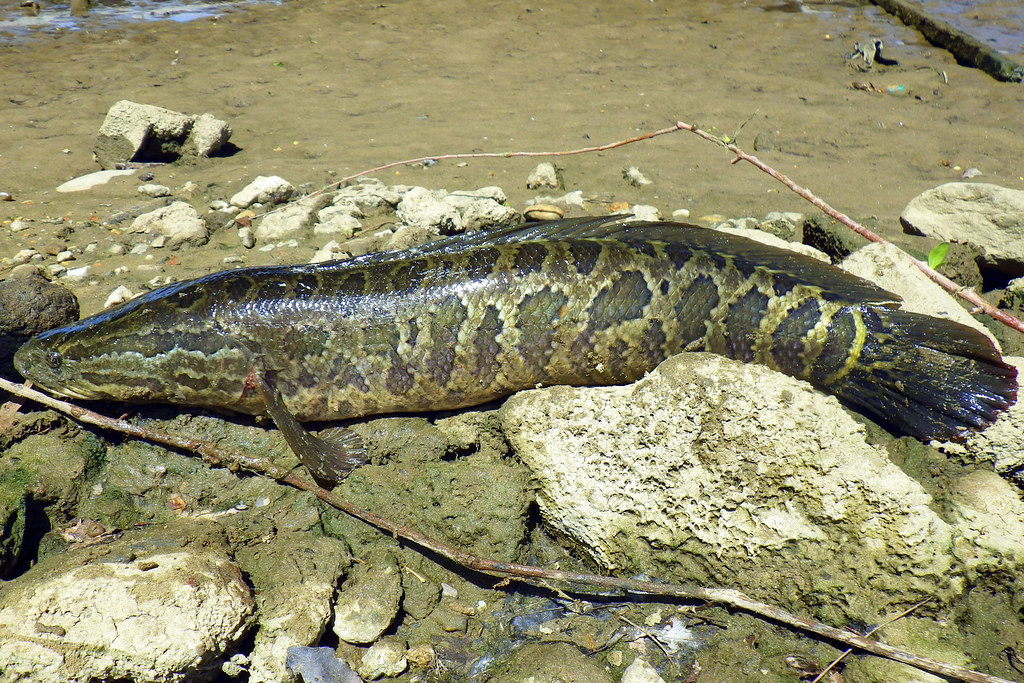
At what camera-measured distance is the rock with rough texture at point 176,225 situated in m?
5.36

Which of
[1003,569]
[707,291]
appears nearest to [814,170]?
[707,291]

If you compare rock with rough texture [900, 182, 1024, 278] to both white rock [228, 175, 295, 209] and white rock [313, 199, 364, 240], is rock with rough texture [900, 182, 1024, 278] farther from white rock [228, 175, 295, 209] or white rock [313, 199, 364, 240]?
white rock [228, 175, 295, 209]

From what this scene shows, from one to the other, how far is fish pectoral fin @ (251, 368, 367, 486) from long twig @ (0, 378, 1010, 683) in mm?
107

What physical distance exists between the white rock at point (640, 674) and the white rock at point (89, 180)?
5.83m

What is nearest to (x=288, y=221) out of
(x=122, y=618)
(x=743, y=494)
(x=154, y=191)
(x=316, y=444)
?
(x=154, y=191)

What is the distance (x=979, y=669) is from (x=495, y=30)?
1087 cm

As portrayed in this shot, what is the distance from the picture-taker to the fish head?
3943mm

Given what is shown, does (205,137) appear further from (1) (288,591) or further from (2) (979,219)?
(2) (979,219)

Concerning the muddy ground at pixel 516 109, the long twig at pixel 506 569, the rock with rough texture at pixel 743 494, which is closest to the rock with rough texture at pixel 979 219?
the muddy ground at pixel 516 109

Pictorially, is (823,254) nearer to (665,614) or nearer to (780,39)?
(665,614)

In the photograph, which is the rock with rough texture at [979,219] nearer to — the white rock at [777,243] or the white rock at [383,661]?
the white rock at [777,243]

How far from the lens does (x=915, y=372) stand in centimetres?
371

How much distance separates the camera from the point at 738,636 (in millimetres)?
3287

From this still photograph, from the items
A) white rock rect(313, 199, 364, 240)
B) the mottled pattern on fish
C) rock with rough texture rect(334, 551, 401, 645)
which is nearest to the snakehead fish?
the mottled pattern on fish
